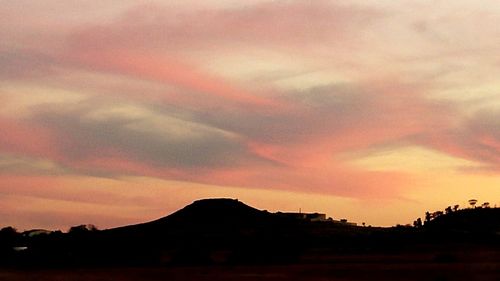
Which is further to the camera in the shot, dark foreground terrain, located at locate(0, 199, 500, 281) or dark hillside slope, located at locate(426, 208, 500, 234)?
dark hillside slope, located at locate(426, 208, 500, 234)

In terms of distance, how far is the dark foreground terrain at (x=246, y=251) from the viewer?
225ft

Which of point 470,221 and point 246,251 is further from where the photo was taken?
point 470,221

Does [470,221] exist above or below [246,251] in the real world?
above

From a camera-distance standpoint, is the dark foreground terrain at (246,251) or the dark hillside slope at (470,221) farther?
the dark hillside slope at (470,221)

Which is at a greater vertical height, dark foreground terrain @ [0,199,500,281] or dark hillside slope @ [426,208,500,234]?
dark hillside slope @ [426,208,500,234]

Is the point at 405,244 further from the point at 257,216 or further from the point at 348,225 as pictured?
the point at 348,225

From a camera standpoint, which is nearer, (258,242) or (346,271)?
(346,271)

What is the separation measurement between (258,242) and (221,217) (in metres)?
27.0

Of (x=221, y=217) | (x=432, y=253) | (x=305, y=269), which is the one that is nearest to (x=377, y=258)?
(x=432, y=253)

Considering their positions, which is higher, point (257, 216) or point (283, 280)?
point (257, 216)

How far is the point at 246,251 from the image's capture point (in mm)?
96562

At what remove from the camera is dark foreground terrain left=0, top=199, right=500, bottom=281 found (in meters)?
68.6

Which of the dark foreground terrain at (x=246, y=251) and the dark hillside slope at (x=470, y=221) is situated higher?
the dark hillside slope at (x=470, y=221)

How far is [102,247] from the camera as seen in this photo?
Result: 109m
